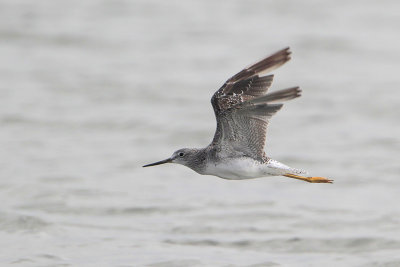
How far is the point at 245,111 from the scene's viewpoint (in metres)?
9.64

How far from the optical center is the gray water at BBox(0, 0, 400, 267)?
517 inches

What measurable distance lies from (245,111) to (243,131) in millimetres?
389

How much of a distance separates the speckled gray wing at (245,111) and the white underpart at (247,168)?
116 millimetres

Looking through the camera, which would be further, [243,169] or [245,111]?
[243,169]

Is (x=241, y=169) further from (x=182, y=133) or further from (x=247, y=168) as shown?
(x=182, y=133)

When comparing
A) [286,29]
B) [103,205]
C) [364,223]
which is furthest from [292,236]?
[286,29]

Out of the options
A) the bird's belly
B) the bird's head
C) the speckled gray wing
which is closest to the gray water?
the bird's head

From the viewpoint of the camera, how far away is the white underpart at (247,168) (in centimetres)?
992

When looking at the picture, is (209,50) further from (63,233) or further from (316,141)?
(63,233)

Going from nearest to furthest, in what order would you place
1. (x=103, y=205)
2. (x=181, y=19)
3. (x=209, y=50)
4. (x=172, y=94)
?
(x=103, y=205) < (x=172, y=94) < (x=209, y=50) < (x=181, y=19)

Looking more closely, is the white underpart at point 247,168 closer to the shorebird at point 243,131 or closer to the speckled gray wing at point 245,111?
the shorebird at point 243,131

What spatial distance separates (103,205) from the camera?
568 inches

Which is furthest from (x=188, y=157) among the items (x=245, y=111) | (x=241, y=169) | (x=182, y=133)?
(x=182, y=133)

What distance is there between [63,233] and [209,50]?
9053 millimetres
